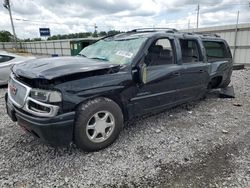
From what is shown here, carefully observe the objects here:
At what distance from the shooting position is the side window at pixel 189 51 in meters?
4.26

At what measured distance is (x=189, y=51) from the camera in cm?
450

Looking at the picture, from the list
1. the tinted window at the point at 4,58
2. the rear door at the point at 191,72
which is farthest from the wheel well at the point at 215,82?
the tinted window at the point at 4,58

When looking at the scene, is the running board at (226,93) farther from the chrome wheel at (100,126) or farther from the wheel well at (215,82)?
the chrome wheel at (100,126)

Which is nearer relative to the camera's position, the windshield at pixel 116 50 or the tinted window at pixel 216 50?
the windshield at pixel 116 50

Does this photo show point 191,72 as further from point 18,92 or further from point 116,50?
point 18,92

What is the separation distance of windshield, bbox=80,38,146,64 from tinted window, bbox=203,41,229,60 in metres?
2.20

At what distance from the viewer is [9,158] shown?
117 inches

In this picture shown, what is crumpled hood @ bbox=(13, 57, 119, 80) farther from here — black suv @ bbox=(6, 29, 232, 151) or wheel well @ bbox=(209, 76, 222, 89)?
wheel well @ bbox=(209, 76, 222, 89)

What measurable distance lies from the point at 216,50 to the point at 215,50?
0.05 metres

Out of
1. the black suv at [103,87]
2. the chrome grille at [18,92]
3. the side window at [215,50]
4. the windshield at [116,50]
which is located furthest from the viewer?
the side window at [215,50]

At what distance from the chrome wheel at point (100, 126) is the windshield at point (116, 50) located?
895 millimetres

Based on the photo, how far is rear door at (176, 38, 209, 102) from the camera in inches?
165

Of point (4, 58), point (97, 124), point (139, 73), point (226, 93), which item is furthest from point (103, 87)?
point (4, 58)

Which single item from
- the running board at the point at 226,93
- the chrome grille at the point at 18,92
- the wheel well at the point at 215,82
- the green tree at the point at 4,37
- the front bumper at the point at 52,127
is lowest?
the running board at the point at 226,93
